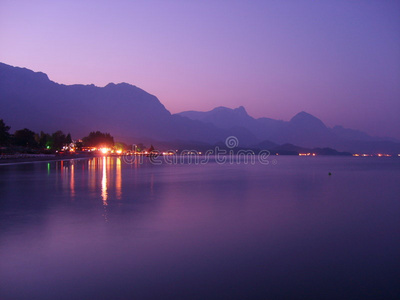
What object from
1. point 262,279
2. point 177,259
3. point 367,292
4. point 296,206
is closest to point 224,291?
point 262,279

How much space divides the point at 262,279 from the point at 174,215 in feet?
24.6

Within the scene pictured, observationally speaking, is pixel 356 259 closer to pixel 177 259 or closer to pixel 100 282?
pixel 177 259

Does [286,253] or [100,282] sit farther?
[286,253]

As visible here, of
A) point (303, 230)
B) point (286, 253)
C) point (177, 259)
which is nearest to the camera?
point (177, 259)

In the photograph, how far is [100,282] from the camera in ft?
22.1

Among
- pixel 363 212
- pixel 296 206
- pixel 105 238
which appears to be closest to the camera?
pixel 105 238

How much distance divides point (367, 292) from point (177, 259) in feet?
14.1

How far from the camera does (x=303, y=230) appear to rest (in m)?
11.6

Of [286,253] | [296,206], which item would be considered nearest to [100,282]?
[286,253]

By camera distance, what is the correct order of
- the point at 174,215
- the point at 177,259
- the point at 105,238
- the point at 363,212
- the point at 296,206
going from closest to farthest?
the point at 177,259
the point at 105,238
the point at 174,215
the point at 363,212
the point at 296,206

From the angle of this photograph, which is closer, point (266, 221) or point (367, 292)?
point (367, 292)

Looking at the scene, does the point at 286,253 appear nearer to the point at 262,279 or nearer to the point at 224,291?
the point at 262,279

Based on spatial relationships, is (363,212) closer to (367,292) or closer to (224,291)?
(367,292)

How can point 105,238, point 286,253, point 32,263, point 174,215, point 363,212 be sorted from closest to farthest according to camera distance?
point 32,263
point 286,253
point 105,238
point 174,215
point 363,212
